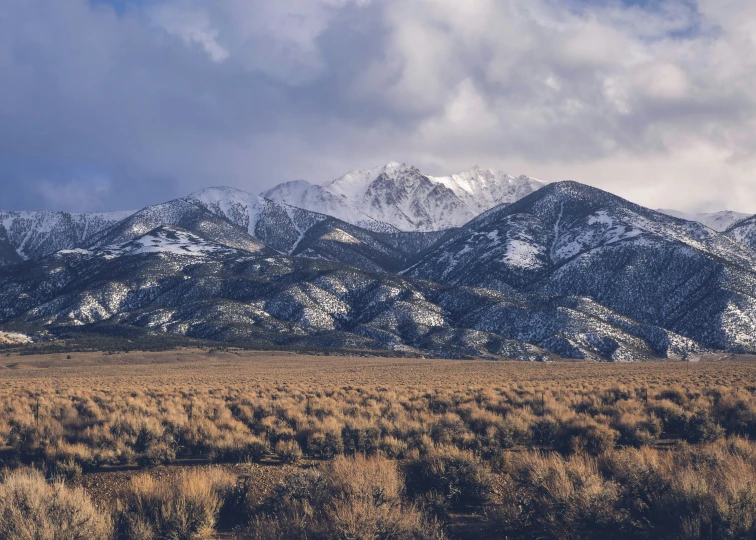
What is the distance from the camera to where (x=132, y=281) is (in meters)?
161

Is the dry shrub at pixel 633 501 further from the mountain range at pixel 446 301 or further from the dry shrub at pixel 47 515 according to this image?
the mountain range at pixel 446 301

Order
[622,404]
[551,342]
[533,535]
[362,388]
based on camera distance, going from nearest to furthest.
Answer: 1. [533,535]
2. [622,404]
3. [362,388]
4. [551,342]

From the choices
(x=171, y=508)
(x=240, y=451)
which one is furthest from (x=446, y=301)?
(x=171, y=508)

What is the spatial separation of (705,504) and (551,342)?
116 metres

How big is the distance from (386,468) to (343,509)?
269 cm

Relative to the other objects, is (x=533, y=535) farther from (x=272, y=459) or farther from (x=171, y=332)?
(x=171, y=332)

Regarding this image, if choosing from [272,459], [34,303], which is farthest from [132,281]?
[272,459]

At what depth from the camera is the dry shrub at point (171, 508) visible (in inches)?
354

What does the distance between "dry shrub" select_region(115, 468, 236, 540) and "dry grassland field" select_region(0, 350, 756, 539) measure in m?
→ 0.03

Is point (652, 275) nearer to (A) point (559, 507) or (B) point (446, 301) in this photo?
(B) point (446, 301)

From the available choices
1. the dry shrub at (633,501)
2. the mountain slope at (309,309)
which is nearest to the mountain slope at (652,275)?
the mountain slope at (309,309)

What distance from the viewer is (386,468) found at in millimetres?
11039

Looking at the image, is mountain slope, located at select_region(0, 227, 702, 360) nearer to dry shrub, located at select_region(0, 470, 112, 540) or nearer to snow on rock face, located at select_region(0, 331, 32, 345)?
snow on rock face, located at select_region(0, 331, 32, 345)

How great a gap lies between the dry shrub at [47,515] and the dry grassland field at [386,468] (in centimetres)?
3
